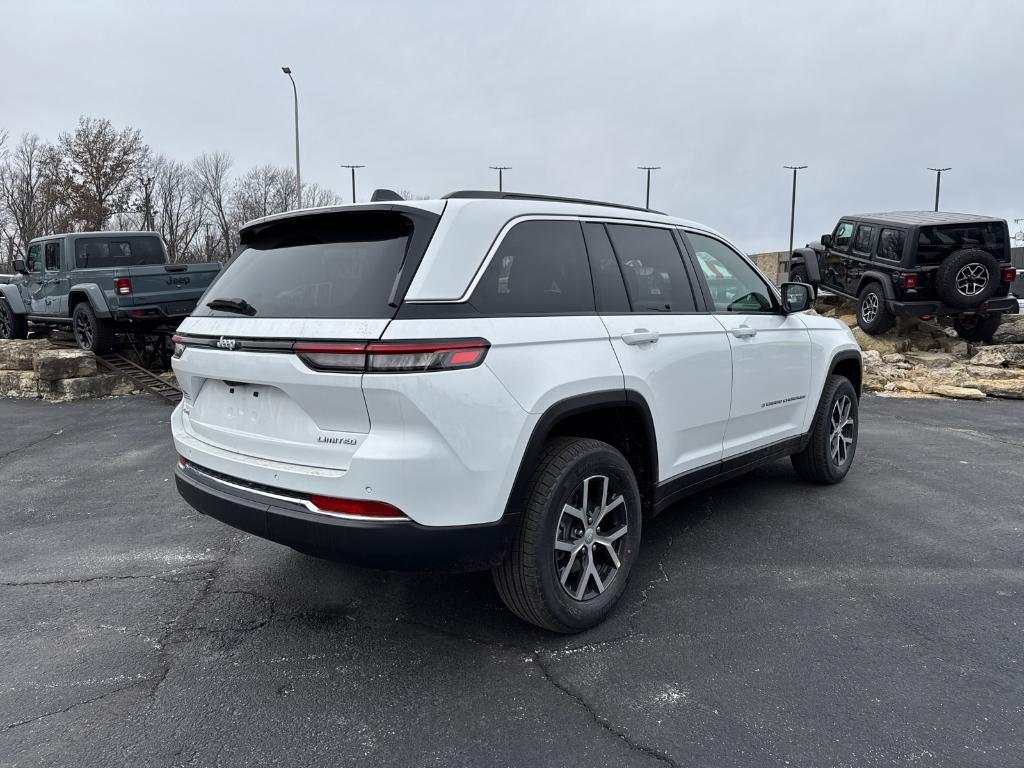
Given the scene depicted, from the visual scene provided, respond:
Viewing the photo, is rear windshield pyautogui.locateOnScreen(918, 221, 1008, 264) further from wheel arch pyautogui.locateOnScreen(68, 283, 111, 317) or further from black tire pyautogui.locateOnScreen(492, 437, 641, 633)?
wheel arch pyautogui.locateOnScreen(68, 283, 111, 317)

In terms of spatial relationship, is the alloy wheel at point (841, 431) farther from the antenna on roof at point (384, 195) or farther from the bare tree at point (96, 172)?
the bare tree at point (96, 172)

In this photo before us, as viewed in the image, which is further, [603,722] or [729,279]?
[729,279]

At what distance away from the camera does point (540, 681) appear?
8.92 feet

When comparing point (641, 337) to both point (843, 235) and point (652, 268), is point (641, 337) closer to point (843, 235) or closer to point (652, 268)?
point (652, 268)

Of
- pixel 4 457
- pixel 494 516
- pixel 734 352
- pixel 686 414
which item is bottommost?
pixel 4 457

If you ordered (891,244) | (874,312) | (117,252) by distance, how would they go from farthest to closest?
1. (874,312)
2. (891,244)
3. (117,252)

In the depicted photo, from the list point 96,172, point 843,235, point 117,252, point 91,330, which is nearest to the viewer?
point 91,330

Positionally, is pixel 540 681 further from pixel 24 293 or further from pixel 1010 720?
pixel 24 293

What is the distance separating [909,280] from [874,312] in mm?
1152

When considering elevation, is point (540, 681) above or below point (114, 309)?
below

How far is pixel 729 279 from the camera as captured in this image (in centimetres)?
424

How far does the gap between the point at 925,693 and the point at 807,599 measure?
2.57ft

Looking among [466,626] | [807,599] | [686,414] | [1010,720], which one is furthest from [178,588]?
[1010,720]

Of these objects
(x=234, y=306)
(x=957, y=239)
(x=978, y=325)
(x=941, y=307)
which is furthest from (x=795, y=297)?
(x=978, y=325)
